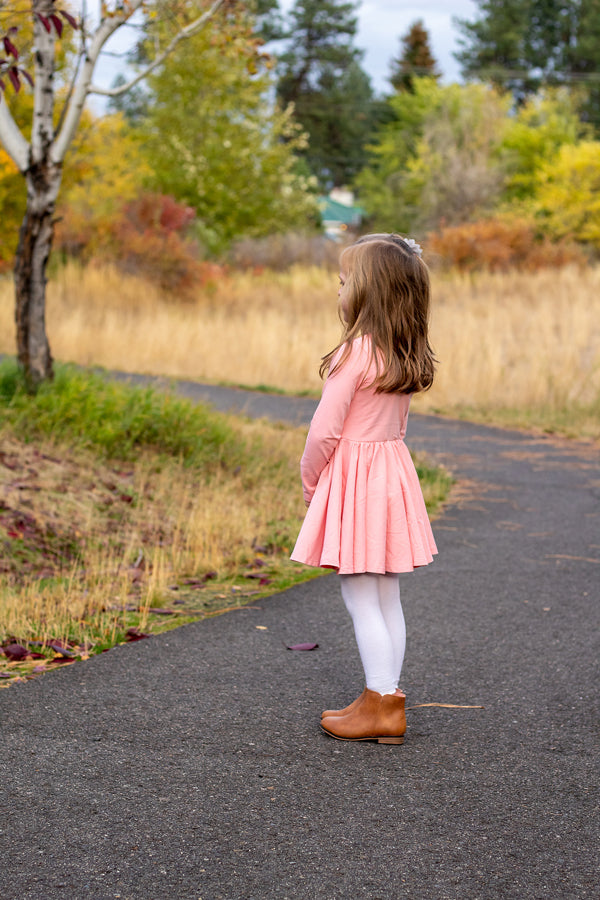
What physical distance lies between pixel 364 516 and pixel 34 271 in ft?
18.4

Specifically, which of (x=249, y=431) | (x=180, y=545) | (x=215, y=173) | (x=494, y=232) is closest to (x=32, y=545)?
(x=180, y=545)

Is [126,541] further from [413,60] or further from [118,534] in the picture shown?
[413,60]

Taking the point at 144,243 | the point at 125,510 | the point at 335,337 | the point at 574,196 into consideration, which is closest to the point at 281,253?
the point at 144,243

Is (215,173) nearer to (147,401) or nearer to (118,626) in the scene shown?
(147,401)

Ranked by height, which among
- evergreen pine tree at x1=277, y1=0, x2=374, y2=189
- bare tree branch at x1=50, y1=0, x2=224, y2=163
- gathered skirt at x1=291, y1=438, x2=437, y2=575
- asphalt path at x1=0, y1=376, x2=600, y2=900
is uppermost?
evergreen pine tree at x1=277, y1=0, x2=374, y2=189

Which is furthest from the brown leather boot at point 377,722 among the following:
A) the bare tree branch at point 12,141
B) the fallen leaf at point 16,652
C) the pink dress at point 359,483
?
the bare tree branch at point 12,141

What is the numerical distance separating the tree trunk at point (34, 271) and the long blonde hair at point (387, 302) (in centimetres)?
529

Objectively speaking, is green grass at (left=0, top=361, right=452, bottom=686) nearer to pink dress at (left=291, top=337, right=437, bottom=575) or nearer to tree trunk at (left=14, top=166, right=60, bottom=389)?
tree trunk at (left=14, top=166, right=60, bottom=389)

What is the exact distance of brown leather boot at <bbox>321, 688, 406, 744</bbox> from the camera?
3.48 meters

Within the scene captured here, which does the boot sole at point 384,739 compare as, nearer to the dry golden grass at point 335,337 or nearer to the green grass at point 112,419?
the green grass at point 112,419

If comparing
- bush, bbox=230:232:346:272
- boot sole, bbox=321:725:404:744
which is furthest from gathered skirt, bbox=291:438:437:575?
bush, bbox=230:232:346:272

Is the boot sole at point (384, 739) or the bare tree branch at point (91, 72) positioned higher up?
the bare tree branch at point (91, 72)

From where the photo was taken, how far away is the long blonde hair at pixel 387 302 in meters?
3.39

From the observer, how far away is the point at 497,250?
24719mm
